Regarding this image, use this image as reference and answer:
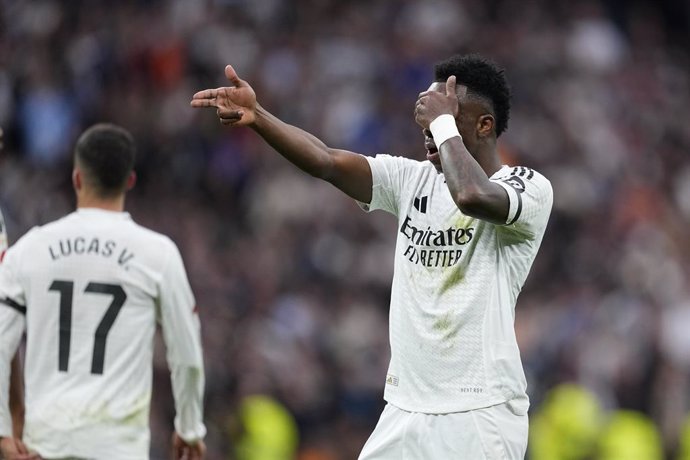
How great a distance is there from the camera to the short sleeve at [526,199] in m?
5.34

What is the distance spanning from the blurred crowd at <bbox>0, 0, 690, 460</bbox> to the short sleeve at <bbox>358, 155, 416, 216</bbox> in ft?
20.3

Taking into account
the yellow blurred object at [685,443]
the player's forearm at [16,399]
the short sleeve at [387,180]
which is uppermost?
the short sleeve at [387,180]

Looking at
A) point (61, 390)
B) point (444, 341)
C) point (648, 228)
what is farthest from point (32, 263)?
point (648, 228)

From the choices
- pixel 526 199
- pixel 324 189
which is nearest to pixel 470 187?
pixel 526 199

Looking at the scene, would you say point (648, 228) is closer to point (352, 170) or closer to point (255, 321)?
point (255, 321)

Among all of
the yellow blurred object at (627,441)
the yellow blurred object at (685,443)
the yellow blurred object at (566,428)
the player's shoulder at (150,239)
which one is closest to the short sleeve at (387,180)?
the player's shoulder at (150,239)

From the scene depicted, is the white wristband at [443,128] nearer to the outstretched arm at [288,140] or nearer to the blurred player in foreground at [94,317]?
the outstretched arm at [288,140]

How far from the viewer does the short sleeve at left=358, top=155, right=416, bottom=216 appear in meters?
5.75

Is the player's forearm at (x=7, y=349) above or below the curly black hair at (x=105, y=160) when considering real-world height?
below

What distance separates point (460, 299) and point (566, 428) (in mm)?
7610

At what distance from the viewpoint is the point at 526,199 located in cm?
538

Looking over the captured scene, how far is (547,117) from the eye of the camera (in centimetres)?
1631

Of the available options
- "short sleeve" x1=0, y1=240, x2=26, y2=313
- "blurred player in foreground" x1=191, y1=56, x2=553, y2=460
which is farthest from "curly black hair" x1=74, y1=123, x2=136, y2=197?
"blurred player in foreground" x1=191, y1=56, x2=553, y2=460

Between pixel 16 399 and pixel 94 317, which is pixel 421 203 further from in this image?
pixel 16 399
